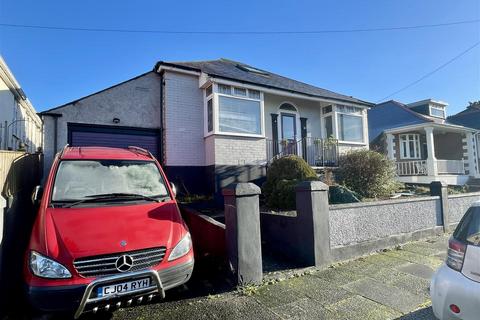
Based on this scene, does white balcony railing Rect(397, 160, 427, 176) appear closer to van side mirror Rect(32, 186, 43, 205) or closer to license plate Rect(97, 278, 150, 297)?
license plate Rect(97, 278, 150, 297)

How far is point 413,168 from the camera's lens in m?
17.6

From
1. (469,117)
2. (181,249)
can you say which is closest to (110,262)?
(181,249)

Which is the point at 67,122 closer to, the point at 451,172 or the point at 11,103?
the point at 11,103

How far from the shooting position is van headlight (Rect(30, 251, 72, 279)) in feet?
8.92

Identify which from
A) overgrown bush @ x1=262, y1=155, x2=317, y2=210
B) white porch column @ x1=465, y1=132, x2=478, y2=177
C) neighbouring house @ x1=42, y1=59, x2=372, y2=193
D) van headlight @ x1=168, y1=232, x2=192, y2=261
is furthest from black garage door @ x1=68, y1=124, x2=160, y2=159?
white porch column @ x1=465, y1=132, x2=478, y2=177

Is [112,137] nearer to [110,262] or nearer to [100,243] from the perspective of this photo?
[100,243]

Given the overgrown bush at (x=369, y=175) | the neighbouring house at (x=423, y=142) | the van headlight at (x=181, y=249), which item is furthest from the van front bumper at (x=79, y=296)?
the neighbouring house at (x=423, y=142)

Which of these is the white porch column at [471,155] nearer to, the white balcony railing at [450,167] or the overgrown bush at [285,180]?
the white balcony railing at [450,167]

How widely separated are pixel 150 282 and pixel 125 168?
2.03 meters

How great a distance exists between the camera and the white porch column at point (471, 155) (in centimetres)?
1954

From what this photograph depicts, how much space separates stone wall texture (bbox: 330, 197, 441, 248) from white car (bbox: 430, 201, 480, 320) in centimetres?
263

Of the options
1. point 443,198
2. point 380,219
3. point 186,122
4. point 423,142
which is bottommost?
point 380,219

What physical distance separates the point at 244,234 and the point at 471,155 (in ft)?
74.3

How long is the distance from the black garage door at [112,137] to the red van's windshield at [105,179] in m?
5.15
